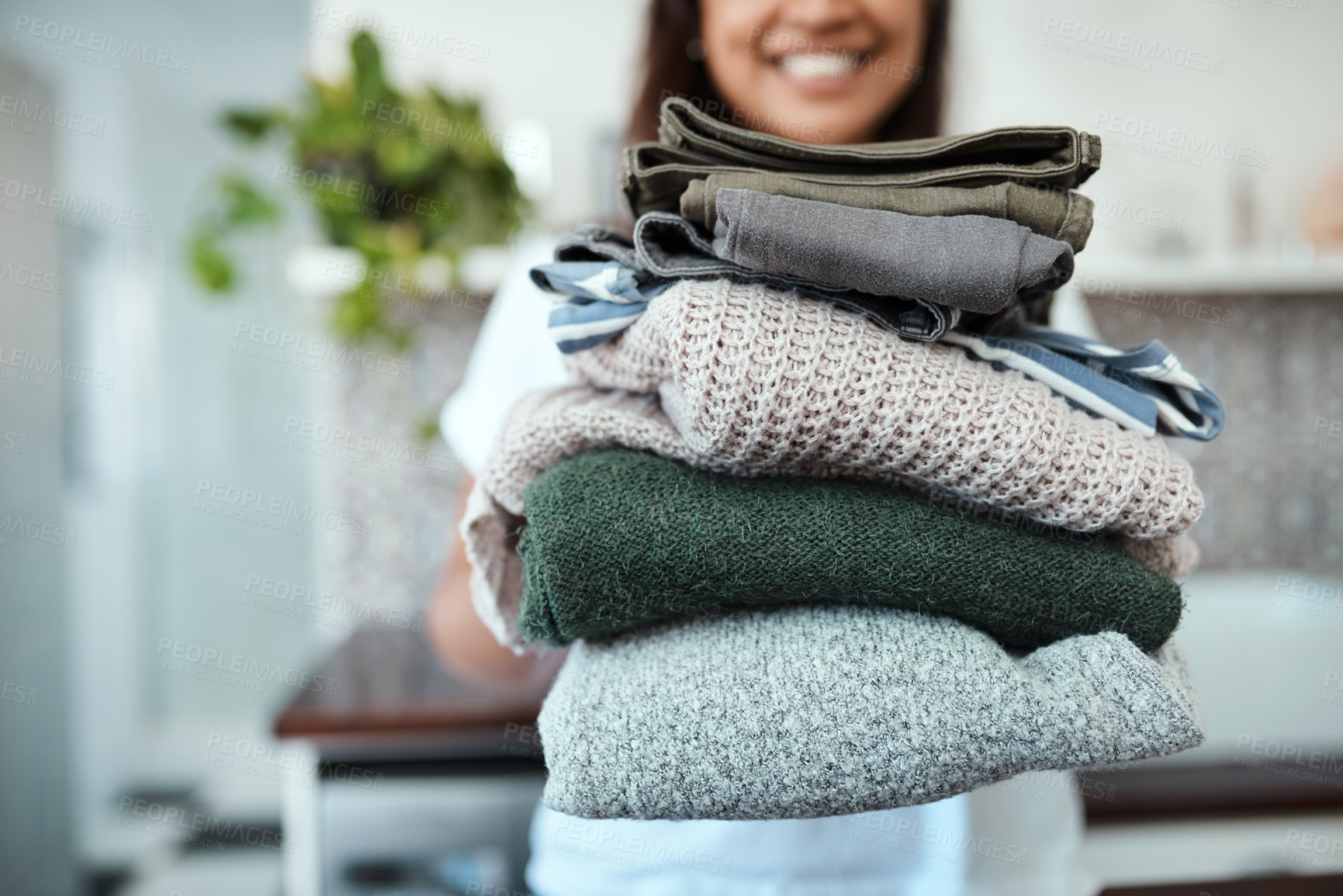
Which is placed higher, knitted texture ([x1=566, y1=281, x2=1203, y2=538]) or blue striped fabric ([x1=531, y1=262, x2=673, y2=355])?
blue striped fabric ([x1=531, y1=262, x2=673, y2=355])

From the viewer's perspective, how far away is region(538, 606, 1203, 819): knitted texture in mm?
278

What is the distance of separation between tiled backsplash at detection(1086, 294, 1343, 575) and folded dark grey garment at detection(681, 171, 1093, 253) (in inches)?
43.2

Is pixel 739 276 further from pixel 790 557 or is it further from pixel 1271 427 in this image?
pixel 1271 427

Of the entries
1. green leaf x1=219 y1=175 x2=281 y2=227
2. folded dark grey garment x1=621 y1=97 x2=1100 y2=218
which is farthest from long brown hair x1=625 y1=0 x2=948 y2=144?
green leaf x1=219 y1=175 x2=281 y2=227

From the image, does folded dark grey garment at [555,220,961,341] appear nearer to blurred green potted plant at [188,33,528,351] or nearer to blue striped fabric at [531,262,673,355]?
blue striped fabric at [531,262,673,355]

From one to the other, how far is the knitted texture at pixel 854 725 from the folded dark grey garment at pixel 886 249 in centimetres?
13

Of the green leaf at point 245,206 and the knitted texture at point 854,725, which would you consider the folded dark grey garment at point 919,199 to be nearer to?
the knitted texture at point 854,725

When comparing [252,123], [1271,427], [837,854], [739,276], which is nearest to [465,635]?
[837,854]

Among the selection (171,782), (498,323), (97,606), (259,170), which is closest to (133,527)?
(97,606)

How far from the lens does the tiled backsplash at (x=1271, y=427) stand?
1.24 m

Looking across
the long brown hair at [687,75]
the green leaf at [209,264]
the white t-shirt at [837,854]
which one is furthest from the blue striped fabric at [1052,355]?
the green leaf at [209,264]

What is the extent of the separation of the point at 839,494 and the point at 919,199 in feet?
0.35

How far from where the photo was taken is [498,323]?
2.14 ft

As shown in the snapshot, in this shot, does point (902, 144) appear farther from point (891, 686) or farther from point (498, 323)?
point (498, 323)
